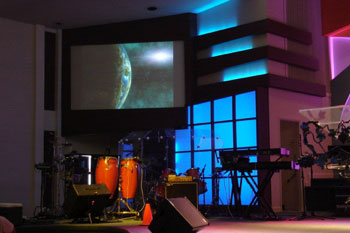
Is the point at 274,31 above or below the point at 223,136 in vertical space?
above

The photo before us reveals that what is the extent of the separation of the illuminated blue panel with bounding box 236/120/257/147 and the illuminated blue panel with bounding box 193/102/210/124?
0.87 m

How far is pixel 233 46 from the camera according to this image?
10.9 m

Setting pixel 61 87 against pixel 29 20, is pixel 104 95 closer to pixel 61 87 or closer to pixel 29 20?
pixel 61 87

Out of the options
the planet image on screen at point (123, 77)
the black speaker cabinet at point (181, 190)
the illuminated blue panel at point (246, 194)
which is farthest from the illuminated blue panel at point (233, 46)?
the black speaker cabinet at point (181, 190)

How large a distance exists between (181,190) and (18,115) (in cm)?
568

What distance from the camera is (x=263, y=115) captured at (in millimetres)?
9922

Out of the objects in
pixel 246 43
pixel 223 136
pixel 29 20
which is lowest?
pixel 223 136

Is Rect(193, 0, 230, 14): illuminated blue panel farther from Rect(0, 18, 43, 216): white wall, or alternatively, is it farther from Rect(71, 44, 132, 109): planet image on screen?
→ Rect(0, 18, 43, 216): white wall

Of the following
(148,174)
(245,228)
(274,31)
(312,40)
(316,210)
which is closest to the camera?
(245,228)

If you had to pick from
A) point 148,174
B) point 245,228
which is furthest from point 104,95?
point 245,228

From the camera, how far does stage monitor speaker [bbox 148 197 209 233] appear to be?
4.15 m

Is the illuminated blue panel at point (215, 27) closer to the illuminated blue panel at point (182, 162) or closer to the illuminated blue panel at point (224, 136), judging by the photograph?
the illuminated blue panel at point (224, 136)

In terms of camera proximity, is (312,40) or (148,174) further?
(312,40)

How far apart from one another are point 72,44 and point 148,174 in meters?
4.65
